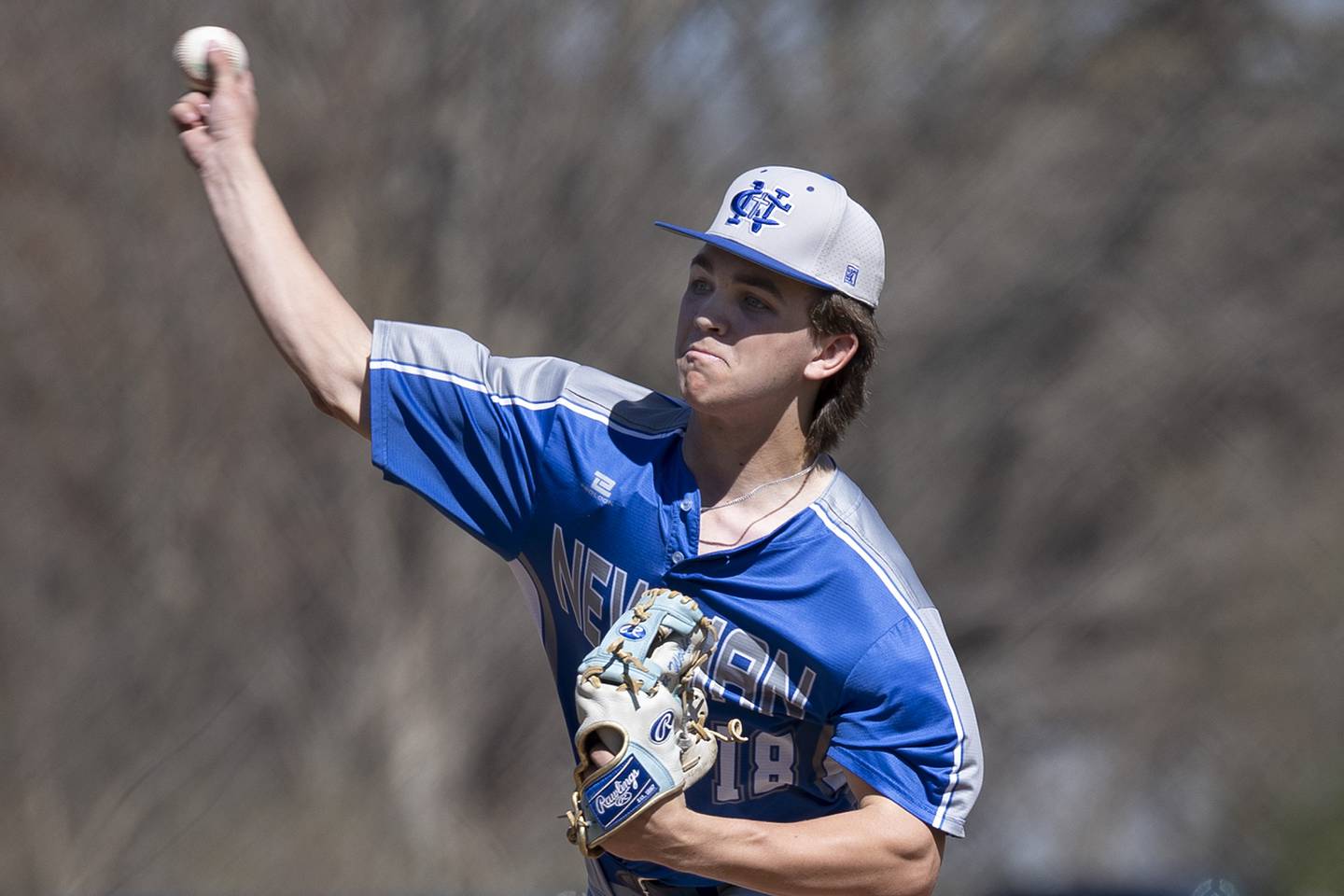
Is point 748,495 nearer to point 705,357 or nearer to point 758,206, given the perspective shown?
point 705,357

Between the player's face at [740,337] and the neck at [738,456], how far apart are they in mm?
45

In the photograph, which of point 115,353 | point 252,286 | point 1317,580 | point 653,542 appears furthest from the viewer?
point 115,353

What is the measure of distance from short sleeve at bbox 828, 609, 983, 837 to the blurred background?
1.83 m

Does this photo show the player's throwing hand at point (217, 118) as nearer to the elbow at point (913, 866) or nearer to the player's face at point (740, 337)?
the player's face at point (740, 337)

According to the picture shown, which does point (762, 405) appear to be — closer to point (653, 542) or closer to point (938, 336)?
point (653, 542)

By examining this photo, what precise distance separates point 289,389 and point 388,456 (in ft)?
7.00

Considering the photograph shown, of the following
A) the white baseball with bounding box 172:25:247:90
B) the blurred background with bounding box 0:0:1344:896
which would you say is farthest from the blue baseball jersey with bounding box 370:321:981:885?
the blurred background with bounding box 0:0:1344:896

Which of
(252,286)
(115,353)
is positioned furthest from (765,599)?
(115,353)

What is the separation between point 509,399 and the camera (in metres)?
2.30

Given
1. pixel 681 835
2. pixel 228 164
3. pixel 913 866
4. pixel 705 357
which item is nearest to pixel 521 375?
pixel 705 357

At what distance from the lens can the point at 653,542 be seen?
2248mm

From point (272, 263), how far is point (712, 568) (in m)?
0.75

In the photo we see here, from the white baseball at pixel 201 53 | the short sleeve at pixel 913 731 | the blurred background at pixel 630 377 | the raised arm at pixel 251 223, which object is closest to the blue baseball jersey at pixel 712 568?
the short sleeve at pixel 913 731

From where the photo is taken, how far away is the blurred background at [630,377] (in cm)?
379
